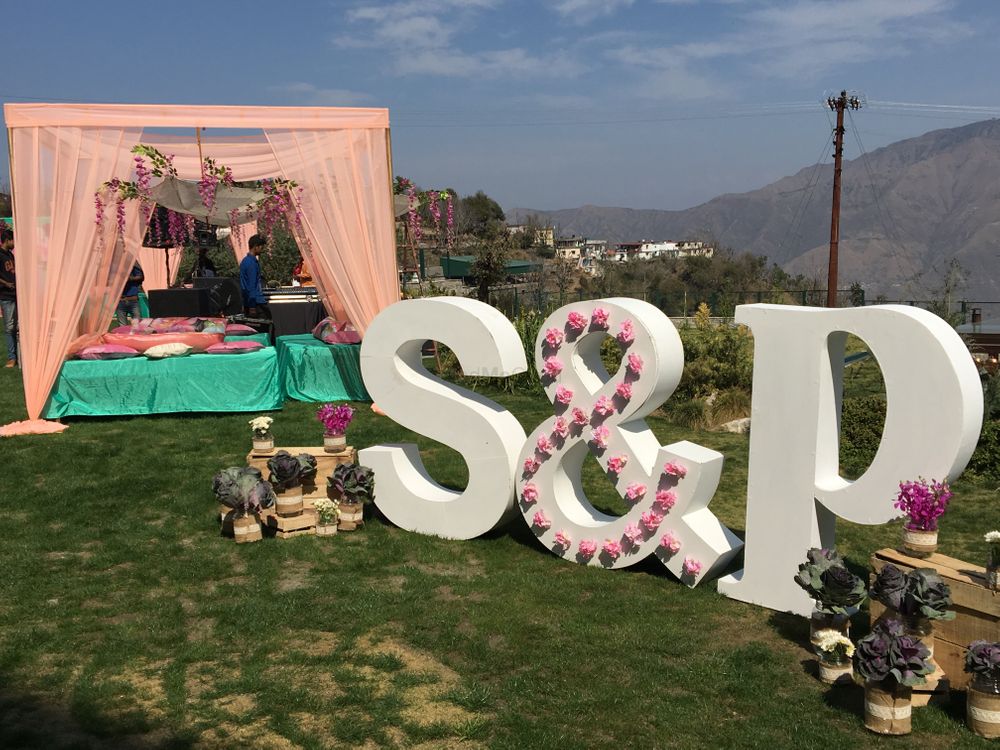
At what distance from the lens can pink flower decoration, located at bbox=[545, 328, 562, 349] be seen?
5434mm

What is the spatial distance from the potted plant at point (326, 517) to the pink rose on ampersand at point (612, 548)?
76.1 inches

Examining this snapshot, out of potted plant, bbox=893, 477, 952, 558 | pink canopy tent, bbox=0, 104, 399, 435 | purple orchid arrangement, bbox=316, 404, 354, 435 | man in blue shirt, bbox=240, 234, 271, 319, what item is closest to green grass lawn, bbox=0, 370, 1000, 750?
potted plant, bbox=893, 477, 952, 558

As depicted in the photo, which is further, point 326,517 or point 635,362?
point 326,517

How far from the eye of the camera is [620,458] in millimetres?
5188

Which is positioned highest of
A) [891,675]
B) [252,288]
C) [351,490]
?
[252,288]

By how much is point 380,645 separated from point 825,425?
100 inches

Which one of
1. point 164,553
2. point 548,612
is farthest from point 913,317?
point 164,553

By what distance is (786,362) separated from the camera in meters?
4.59

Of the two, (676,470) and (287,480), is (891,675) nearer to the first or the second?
(676,470)

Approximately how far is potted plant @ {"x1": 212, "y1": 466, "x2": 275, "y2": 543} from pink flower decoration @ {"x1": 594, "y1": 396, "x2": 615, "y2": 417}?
2299 millimetres

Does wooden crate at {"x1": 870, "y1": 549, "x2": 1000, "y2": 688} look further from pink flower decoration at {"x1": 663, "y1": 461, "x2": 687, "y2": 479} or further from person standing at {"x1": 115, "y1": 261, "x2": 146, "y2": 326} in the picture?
person standing at {"x1": 115, "y1": 261, "x2": 146, "y2": 326}

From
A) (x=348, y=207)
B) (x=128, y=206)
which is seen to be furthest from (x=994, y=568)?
(x=128, y=206)

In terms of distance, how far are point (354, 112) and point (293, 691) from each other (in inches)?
282

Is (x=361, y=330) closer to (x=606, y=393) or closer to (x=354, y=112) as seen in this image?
(x=354, y=112)
